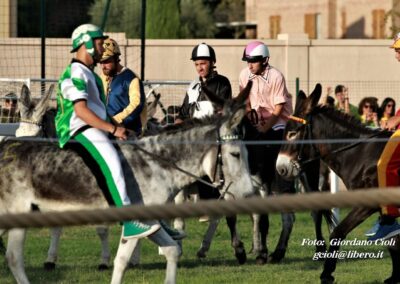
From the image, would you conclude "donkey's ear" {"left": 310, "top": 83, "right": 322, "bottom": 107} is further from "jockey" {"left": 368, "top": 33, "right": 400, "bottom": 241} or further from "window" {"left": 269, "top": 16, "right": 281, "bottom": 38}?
"window" {"left": 269, "top": 16, "right": 281, "bottom": 38}

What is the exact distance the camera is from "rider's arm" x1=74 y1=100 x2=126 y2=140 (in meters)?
9.60

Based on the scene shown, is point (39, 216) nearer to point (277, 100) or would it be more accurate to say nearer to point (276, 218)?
point (277, 100)

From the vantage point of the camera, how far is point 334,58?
30.9 metres

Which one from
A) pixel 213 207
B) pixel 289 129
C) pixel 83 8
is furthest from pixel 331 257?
pixel 83 8

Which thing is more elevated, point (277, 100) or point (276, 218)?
point (277, 100)

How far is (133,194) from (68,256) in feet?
14.2

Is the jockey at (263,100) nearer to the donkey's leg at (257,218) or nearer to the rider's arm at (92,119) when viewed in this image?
the donkey's leg at (257,218)

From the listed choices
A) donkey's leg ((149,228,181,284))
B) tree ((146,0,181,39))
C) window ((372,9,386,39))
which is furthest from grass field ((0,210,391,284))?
window ((372,9,386,39))

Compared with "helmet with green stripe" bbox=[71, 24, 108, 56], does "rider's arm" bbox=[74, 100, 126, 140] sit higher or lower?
lower

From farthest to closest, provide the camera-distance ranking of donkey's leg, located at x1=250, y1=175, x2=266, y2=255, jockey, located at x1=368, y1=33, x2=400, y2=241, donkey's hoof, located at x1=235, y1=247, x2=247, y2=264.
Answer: donkey's leg, located at x1=250, y1=175, x2=266, y2=255 → donkey's hoof, located at x1=235, y1=247, x2=247, y2=264 → jockey, located at x1=368, y1=33, x2=400, y2=241

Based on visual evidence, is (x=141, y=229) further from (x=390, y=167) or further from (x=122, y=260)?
(x=390, y=167)

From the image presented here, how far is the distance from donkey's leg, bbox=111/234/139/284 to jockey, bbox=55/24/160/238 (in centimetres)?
9

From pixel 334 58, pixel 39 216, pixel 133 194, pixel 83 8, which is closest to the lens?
pixel 39 216

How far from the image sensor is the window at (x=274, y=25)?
5562 cm
